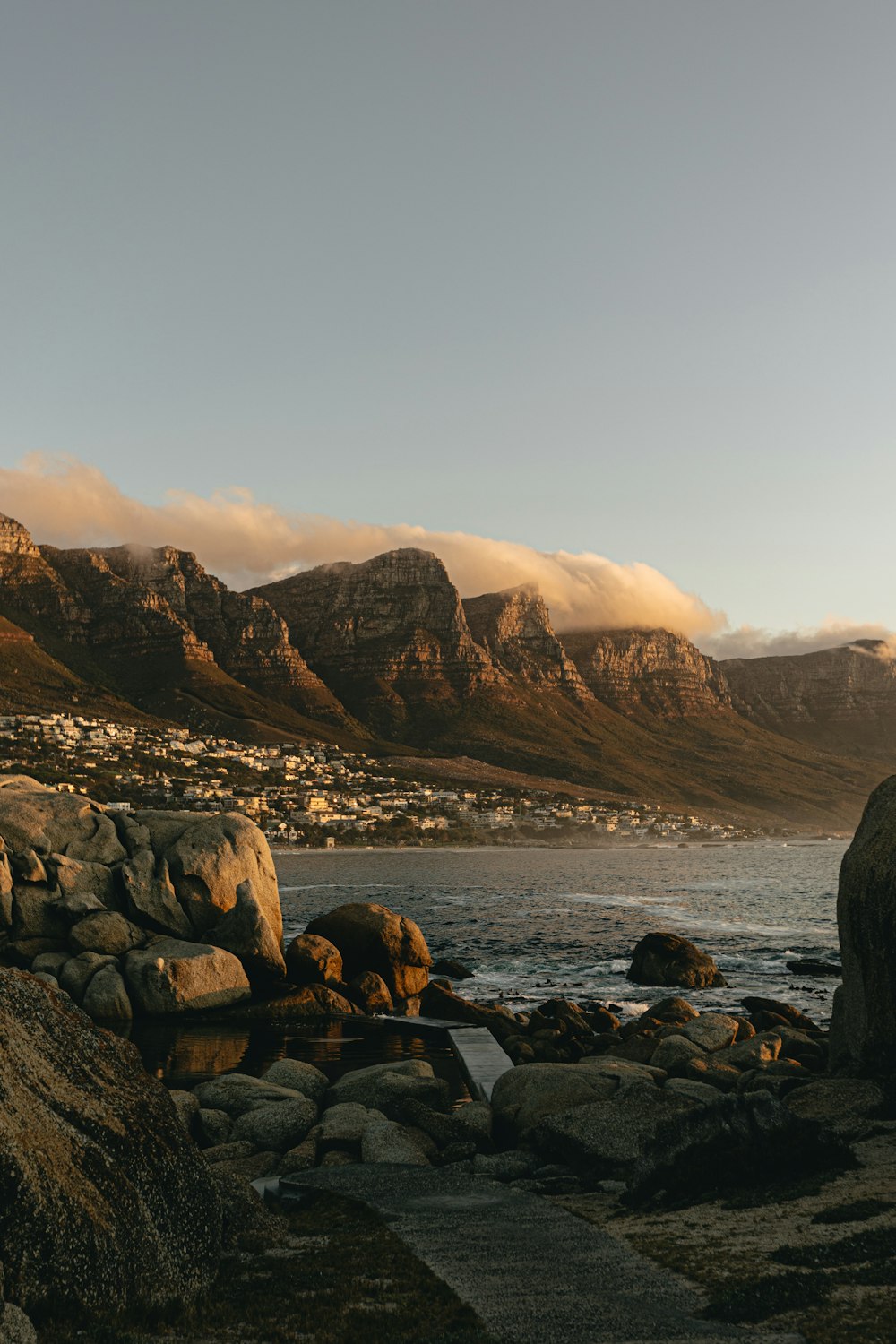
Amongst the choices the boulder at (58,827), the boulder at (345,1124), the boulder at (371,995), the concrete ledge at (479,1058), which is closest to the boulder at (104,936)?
the boulder at (58,827)

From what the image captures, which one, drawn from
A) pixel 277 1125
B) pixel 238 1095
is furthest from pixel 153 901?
pixel 277 1125

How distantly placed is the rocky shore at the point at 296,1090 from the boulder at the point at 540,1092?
6 cm

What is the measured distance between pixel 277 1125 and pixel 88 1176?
10.7 meters

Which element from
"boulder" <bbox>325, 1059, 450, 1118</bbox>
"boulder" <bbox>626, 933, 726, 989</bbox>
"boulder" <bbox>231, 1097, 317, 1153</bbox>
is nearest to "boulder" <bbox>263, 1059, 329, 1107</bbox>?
"boulder" <bbox>325, 1059, 450, 1118</bbox>

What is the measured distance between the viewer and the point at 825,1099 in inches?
758

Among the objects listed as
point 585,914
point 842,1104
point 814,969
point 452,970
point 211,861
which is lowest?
point 585,914

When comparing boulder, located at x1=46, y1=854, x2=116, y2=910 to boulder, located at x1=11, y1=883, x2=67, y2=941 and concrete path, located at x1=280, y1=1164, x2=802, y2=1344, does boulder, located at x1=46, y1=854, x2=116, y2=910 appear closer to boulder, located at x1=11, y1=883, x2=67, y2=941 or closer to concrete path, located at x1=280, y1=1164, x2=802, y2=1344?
boulder, located at x1=11, y1=883, x2=67, y2=941

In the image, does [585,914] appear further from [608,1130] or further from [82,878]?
[608,1130]

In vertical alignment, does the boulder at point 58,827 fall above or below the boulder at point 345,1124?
above

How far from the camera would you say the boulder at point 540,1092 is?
21.4m

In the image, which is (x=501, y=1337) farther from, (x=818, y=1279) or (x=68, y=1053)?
(x=68, y=1053)

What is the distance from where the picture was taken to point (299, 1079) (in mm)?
25500

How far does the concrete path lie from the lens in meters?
10.9

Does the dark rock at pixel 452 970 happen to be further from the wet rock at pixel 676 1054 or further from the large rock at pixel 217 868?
the wet rock at pixel 676 1054
